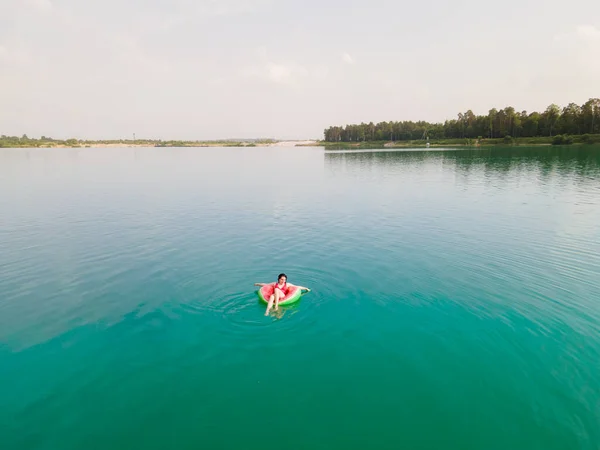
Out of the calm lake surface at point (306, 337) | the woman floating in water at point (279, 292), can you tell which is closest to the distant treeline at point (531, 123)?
the calm lake surface at point (306, 337)

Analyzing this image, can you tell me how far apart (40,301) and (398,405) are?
1575cm

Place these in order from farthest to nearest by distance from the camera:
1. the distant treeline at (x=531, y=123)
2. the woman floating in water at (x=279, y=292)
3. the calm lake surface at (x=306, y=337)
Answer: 1. the distant treeline at (x=531, y=123)
2. the woman floating in water at (x=279, y=292)
3. the calm lake surface at (x=306, y=337)

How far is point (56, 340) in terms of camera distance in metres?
13.2

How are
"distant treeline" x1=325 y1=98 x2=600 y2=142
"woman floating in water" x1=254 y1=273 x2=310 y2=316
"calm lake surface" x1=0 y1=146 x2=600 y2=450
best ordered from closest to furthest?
1. "calm lake surface" x1=0 y1=146 x2=600 y2=450
2. "woman floating in water" x1=254 y1=273 x2=310 y2=316
3. "distant treeline" x1=325 y1=98 x2=600 y2=142

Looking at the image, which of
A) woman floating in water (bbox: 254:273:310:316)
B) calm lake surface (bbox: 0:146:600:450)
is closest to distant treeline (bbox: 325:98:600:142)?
calm lake surface (bbox: 0:146:600:450)

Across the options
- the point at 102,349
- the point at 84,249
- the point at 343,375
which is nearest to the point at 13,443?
the point at 102,349

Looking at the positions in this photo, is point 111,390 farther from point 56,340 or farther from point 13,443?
point 56,340

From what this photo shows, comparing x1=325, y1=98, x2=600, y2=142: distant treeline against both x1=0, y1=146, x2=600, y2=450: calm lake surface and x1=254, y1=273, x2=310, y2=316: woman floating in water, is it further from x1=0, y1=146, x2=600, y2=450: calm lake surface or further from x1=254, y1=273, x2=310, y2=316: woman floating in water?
x1=254, y1=273, x2=310, y2=316: woman floating in water

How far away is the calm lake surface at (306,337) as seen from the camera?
942 centimetres

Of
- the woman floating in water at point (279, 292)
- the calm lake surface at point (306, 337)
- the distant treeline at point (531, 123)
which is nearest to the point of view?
the calm lake surface at point (306, 337)

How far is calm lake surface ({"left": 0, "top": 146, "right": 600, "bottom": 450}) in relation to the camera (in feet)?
30.9

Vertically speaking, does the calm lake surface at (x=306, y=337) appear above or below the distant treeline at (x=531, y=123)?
below

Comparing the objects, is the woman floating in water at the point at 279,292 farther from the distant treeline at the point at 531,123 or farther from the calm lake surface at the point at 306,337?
the distant treeline at the point at 531,123

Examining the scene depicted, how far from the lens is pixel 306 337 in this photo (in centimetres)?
1341
